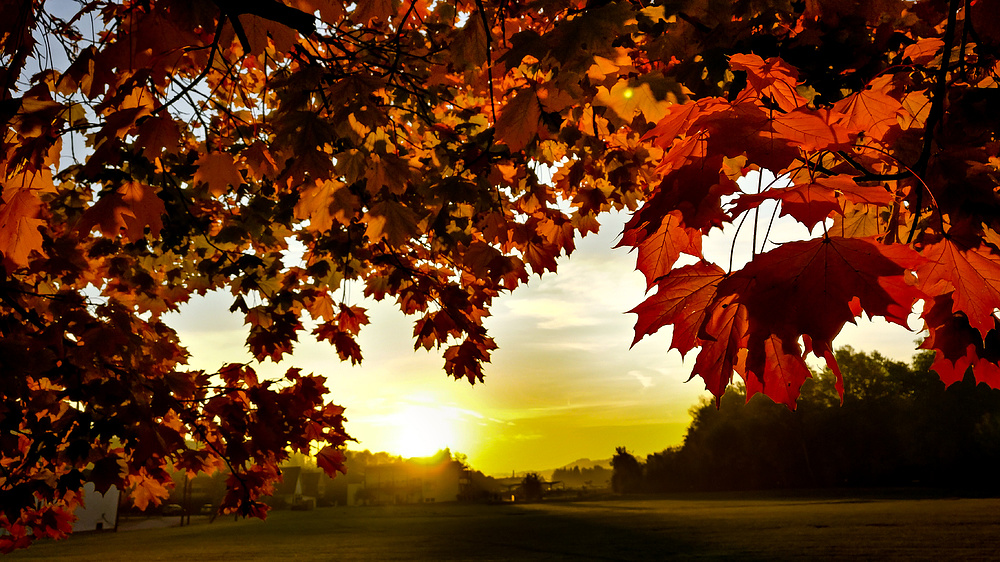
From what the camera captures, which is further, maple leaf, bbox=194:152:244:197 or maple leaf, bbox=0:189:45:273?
maple leaf, bbox=194:152:244:197

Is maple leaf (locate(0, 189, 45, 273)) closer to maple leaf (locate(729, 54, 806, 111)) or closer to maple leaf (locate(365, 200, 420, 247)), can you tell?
maple leaf (locate(365, 200, 420, 247))

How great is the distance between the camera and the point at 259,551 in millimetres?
21938

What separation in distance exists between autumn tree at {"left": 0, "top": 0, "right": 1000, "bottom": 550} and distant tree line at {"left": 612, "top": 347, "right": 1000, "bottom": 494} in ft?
113

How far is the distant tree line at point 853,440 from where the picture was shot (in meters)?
35.8

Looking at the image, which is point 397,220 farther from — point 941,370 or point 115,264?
point 115,264

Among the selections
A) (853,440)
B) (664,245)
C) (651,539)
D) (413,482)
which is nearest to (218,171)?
(664,245)

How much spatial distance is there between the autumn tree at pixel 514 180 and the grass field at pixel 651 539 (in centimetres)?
1317

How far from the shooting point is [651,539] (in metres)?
18.7

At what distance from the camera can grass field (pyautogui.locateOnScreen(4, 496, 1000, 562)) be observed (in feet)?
49.6

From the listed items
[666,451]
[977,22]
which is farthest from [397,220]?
[666,451]

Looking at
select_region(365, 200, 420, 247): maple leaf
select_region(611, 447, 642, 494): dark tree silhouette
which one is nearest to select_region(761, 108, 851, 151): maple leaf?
select_region(365, 200, 420, 247): maple leaf

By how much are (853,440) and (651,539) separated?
31900mm

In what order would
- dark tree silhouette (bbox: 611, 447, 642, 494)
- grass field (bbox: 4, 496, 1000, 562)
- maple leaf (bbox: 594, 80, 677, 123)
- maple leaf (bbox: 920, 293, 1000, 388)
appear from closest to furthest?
maple leaf (bbox: 920, 293, 1000, 388) → maple leaf (bbox: 594, 80, 677, 123) → grass field (bbox: 4, 496, 1000, 562) → dark tree silhouette (bbox: 611, 447, 642, 494)

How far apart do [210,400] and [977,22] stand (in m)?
5.54
